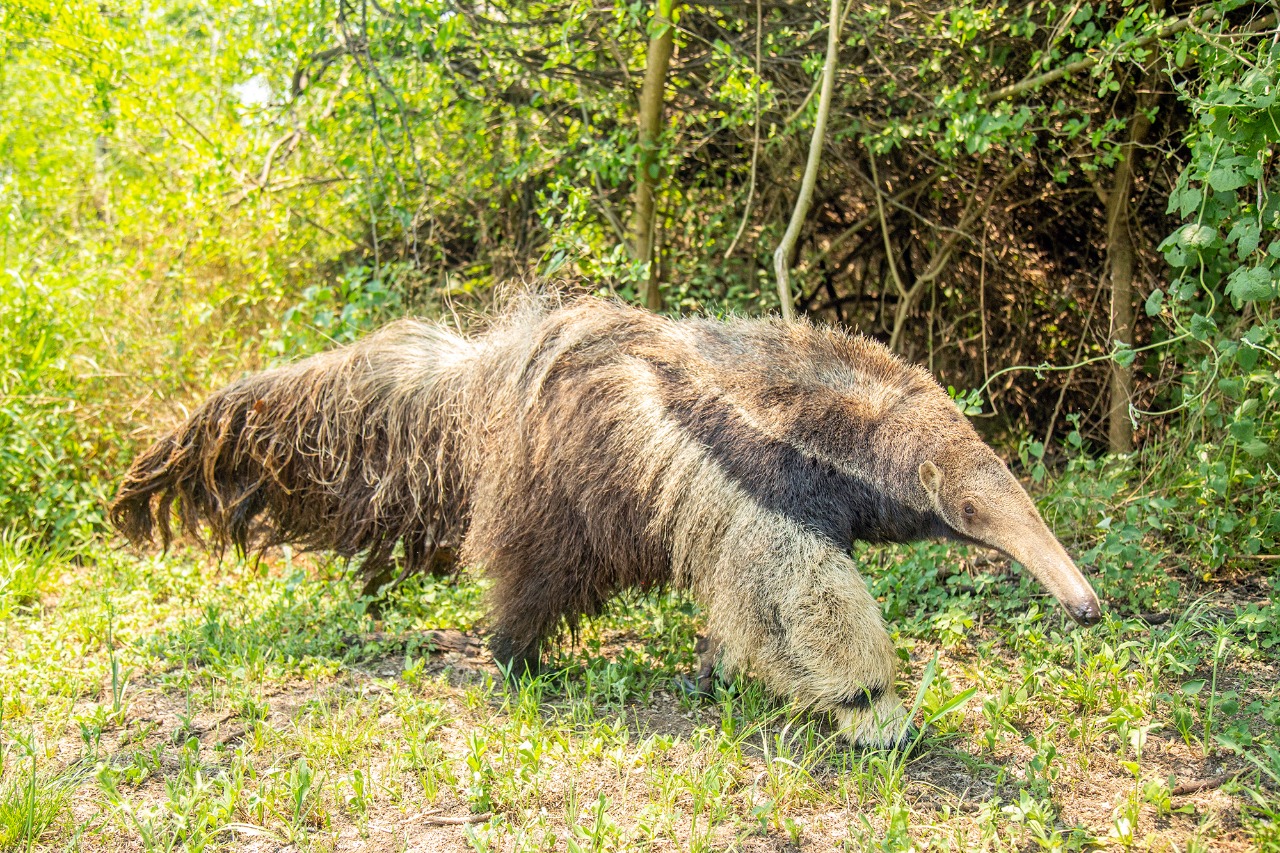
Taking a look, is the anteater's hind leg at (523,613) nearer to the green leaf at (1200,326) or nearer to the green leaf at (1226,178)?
the green leaf at (1200,326)

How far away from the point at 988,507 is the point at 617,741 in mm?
1385

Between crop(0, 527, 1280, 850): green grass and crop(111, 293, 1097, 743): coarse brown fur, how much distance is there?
0.98 ft

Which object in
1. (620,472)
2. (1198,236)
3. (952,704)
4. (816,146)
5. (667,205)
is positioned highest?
(816,146)

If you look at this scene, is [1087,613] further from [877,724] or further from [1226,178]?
[1226,178]

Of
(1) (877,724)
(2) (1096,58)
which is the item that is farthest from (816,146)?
(1) (877,724)

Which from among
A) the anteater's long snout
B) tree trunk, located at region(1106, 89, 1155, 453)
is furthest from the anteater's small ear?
tree trunk, located at region(1106, 89, 1155, 453)

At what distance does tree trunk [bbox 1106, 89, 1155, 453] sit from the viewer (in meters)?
5.39

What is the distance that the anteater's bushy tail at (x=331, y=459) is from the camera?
4.11 m

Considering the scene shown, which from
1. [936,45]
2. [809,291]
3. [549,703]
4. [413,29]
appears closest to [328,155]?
[413,29]

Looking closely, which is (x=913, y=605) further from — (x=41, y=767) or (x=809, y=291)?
(x=41, y=767)

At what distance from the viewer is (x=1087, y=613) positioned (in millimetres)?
3010

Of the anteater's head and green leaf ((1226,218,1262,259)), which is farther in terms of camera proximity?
green leaf ((1226,218,1262,259))

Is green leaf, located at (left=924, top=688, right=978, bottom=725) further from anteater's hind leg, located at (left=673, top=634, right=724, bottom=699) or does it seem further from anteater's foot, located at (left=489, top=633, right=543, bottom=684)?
anteater's foot, located at (left=489, top=633, right=543, bottom=684)

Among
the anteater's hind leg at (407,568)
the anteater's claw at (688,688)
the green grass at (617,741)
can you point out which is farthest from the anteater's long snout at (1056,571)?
the anteater's hind leg at (407,568)
